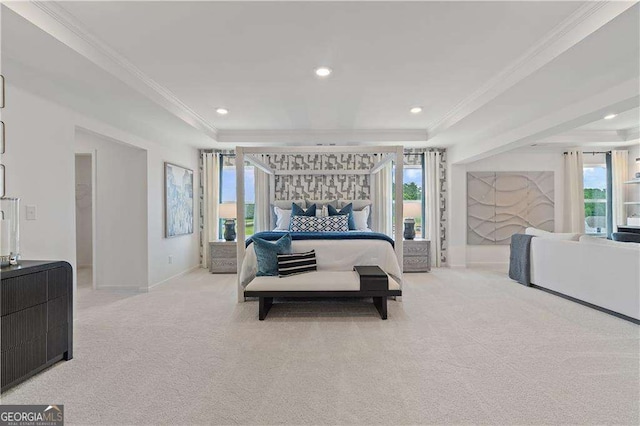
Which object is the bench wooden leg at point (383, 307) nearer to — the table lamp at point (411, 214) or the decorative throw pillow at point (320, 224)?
the decorative throw pillow at point (320, 224)

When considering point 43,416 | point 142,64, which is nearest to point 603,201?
point 142,64

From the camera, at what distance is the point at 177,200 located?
19.5ft

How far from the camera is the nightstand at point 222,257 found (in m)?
6.31

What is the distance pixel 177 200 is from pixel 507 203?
6.19 m

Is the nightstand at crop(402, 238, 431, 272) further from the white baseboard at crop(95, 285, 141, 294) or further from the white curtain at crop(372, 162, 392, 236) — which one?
the white baseboard at crop(95, 285, 141, 294)

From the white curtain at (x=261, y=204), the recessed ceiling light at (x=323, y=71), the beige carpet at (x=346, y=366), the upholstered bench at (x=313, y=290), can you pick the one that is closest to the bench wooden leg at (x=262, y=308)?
the upholstered bench at (x=313, y=290)

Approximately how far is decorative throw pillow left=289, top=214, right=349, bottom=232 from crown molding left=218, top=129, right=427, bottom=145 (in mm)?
1337

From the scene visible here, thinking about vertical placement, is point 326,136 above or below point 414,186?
above

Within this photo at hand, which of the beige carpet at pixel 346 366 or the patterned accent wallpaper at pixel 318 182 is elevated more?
the patterned accent wallpaper at pixel 318 182

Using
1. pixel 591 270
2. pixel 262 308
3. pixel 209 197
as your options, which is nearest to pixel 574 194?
pixel 591 270

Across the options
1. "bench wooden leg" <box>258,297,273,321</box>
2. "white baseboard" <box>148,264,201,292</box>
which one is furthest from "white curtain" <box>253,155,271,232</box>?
"bench wooden leg" <box>258,297,273,321</box>

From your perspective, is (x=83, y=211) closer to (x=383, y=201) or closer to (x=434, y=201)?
(x=383, y=201)

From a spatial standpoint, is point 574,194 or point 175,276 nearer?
point 175,276

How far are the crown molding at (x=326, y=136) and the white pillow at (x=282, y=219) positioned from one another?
1.32 meters
